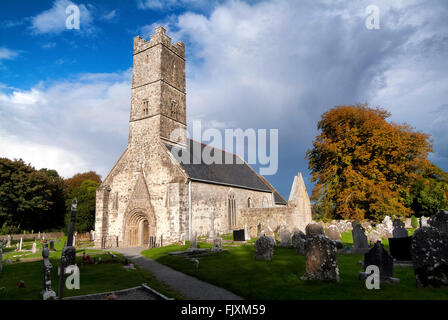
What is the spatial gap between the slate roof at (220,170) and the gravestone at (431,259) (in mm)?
18133

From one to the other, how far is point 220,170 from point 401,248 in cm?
2125

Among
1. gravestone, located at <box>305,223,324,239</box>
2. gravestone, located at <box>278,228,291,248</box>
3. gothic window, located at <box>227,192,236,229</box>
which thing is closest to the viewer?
gravestone, located at <box>305,223,324,239</box>

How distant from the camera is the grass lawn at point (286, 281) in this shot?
22.8ft

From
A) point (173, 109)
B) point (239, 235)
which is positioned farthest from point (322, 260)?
point (173, 109)

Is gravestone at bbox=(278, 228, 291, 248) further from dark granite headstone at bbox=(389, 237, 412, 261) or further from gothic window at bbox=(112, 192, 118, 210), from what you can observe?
gothic window at bbox=(112, 192, 118, 210)

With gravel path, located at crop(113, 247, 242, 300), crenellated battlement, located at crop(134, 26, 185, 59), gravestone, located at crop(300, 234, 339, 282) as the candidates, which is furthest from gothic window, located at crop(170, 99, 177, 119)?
gravestone, located at crop(300, 234, 339, 282)

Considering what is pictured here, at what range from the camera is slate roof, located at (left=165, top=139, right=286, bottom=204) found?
84.9 feet

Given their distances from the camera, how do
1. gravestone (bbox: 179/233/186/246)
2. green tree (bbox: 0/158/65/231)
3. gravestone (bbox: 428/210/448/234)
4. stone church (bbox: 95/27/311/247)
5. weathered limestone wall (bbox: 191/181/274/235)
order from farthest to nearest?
green tree (bbox: 0/158/65/231) → weathered limestone wall (bbox: 191/181/274/235) → stone church (bbox: 95/27/311/247) → gravestone (bbox: 179/233/186/246) → gravestone (bbox: 428/210/448/234)

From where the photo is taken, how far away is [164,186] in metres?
23.8

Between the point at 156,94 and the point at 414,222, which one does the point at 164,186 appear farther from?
the point at 414,222

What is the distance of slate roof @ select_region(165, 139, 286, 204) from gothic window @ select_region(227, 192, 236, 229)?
1378mm

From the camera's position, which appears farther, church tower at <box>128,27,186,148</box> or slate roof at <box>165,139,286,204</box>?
church tower at <box>128,27,186,148</box>

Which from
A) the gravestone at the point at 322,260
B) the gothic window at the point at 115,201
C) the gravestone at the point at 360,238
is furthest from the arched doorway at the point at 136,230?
the gravestone at the point at 322,260
